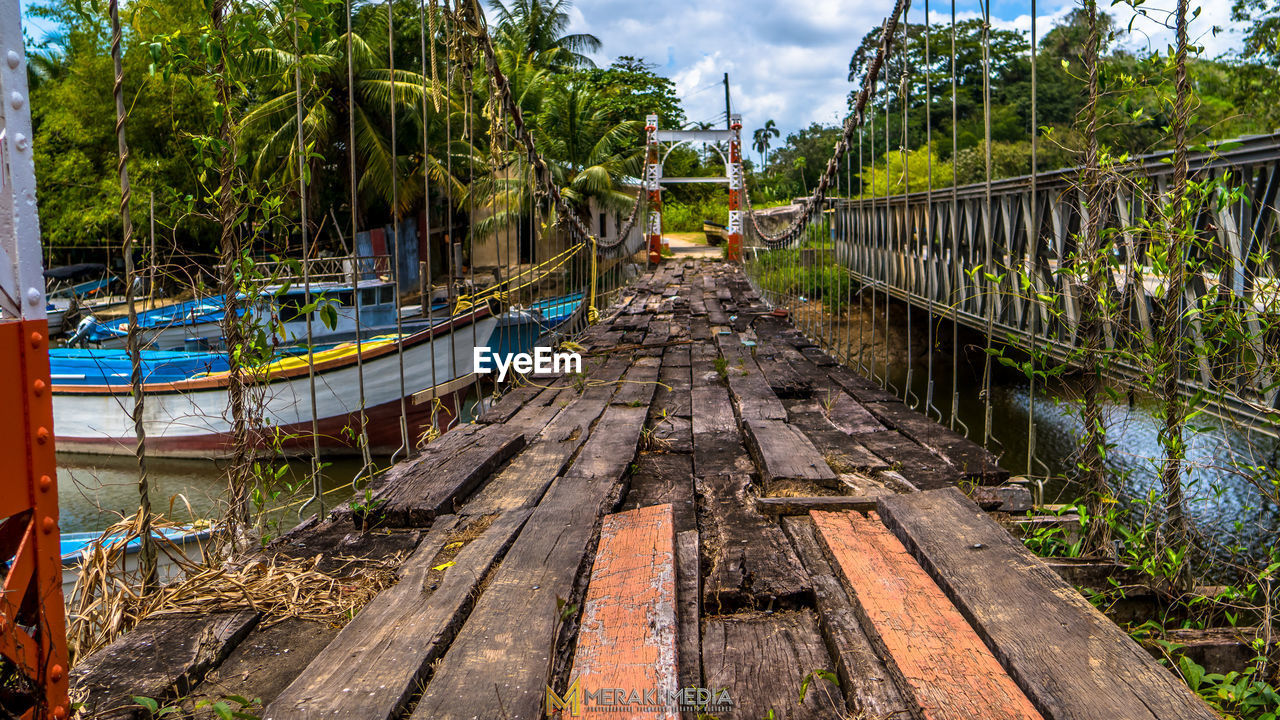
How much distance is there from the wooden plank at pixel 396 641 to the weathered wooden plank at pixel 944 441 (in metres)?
1.33

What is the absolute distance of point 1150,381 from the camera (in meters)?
1.83

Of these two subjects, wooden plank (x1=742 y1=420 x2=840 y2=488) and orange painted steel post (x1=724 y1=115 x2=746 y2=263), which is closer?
wooden plank (x1=742 y1=420 x2=840 y2=488)

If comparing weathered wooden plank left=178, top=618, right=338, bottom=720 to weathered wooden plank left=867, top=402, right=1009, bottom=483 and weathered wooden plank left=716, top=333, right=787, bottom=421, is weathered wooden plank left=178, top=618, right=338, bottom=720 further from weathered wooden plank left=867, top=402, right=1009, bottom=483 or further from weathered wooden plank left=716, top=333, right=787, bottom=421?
weathered wooden plank left=716, top=333, right=787, bottom=421

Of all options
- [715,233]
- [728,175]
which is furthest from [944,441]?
[715,233]

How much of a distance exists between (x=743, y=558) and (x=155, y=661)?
110cm

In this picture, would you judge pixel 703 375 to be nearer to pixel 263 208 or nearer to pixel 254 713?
pixel 263 208

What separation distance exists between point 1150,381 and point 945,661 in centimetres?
88

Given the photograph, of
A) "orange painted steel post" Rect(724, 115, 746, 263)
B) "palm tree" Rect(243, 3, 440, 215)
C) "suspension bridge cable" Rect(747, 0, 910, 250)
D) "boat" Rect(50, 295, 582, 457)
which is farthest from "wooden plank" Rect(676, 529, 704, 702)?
"palm tree" Rect(243, 3, 440, 215)

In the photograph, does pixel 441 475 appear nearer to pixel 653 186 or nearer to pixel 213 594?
pixel 213 594

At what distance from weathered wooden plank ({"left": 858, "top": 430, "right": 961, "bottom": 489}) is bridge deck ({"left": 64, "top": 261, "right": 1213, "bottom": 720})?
0.04ft

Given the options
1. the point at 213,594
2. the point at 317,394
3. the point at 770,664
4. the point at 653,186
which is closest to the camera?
the point at 770,664

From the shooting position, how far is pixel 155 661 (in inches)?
56.8

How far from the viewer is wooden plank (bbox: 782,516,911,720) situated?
1.26 m

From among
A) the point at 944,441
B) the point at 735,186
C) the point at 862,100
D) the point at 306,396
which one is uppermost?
the point at 735,186
